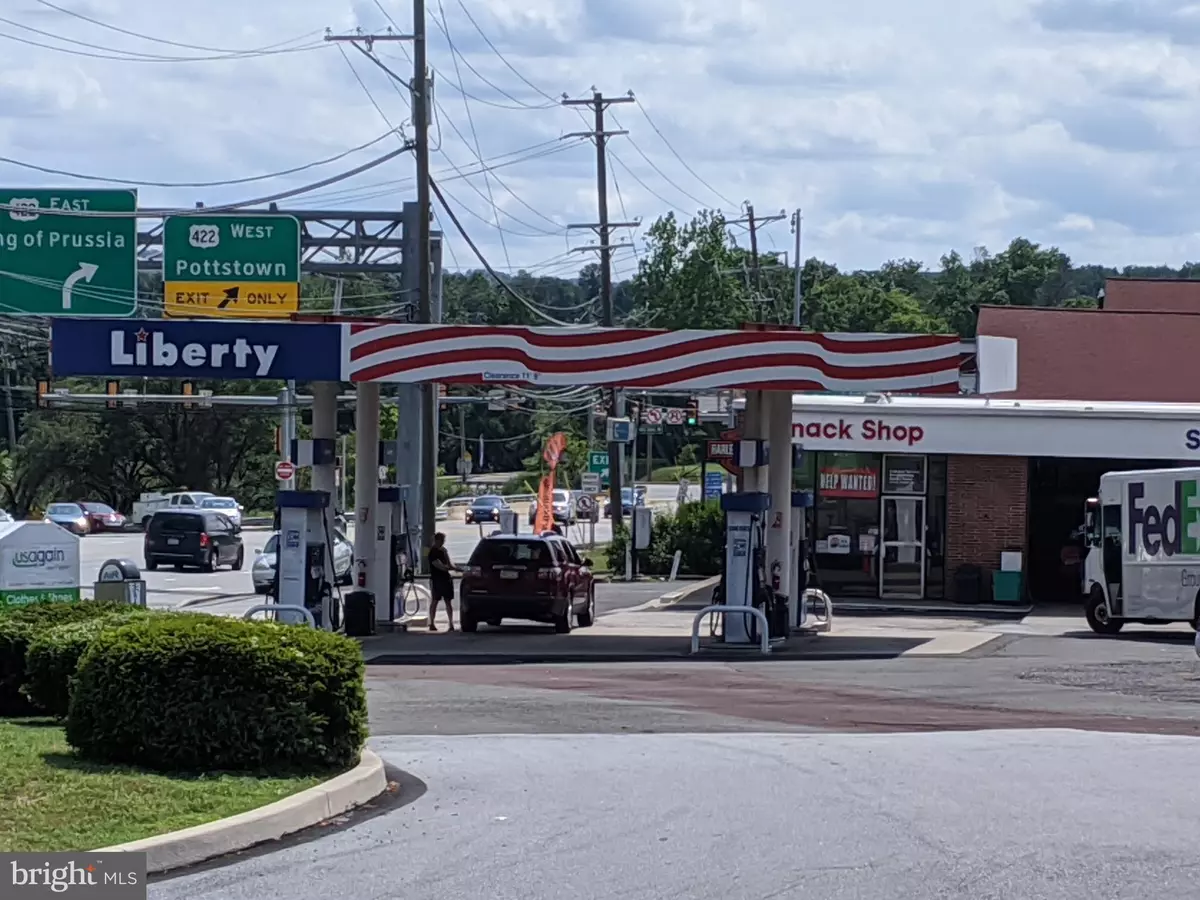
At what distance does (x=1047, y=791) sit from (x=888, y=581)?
79.3 feet

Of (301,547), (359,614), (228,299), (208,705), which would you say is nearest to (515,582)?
(359,614)

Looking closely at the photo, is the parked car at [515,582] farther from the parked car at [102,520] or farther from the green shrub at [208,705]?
the parked car at [102,520]

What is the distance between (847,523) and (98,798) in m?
26.8

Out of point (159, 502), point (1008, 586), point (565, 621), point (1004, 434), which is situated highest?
point (1004, 434)

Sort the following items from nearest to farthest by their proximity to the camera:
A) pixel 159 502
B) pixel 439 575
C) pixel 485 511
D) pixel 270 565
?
pixel 439 575 → pixel 270 565 → pixel 159 502 → pixel 485 511

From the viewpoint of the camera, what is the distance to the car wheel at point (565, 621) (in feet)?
87.9

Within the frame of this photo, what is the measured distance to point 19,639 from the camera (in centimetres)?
1313

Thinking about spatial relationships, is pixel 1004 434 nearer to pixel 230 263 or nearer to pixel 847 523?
pixel 847 523

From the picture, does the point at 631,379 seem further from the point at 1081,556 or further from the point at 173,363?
the point at 1081,556

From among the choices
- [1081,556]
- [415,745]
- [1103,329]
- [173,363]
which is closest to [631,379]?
[173,363]

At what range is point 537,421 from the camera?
12562 centimetres

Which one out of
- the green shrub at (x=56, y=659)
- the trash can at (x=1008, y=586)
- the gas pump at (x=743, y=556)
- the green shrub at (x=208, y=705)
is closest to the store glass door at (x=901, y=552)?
the trash can at (x=1008, y=586)

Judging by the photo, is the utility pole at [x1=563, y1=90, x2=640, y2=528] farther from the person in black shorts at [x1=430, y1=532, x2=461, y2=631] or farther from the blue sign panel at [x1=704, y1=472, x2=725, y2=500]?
the person in black shorts at [x1=430, y1=532, x2=461, y2=631]

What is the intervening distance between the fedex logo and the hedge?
16021 millimetres
